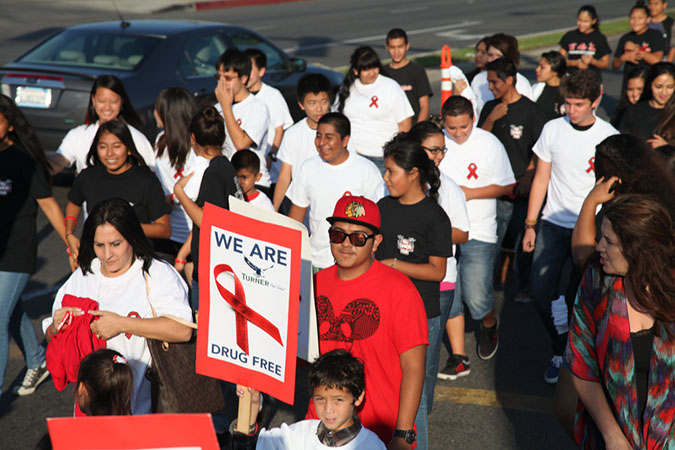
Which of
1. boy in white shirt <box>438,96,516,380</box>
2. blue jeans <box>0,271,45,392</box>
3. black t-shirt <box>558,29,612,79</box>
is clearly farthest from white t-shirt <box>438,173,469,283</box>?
black t-shirt <box>558,29,612,79</box>

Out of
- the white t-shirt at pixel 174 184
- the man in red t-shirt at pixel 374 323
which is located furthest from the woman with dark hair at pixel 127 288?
the white t-shirt at pixel 174 184

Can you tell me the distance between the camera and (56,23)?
24.4 metres

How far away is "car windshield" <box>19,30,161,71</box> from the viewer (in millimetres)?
10109

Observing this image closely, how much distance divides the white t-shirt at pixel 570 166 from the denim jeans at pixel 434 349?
1.28 meters

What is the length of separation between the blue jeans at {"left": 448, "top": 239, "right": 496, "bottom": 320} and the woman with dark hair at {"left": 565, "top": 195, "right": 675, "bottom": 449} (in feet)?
9.41

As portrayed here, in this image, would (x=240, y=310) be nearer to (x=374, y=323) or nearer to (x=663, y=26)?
(x=374, y=323)

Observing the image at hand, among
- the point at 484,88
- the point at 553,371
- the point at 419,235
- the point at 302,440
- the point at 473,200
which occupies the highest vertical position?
the point at 484,88

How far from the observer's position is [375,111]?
8250mm

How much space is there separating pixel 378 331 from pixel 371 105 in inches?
191

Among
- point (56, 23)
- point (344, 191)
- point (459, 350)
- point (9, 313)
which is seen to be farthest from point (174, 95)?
point (56, 23)

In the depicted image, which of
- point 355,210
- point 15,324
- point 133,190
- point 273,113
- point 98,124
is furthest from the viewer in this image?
point 273,113

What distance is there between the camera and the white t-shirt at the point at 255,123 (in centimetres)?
750

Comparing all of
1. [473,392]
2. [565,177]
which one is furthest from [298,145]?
[473,392]

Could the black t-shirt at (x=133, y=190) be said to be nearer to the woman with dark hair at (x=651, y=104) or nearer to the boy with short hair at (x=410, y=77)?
the woman with dark hair at (x=651, y=104)
